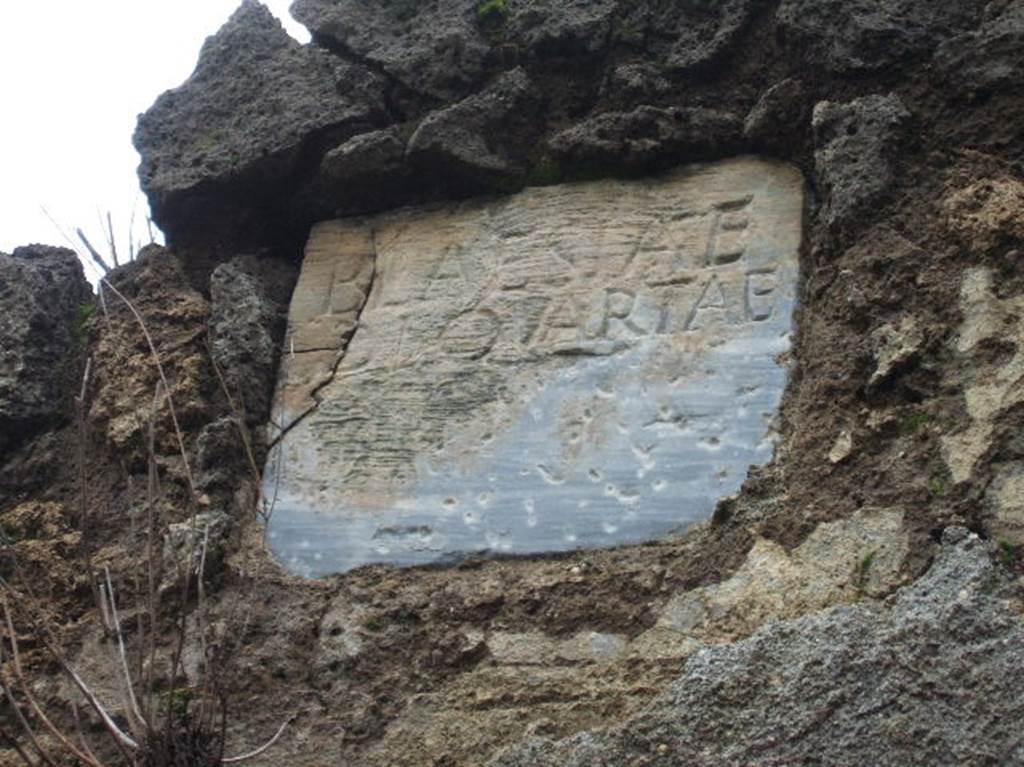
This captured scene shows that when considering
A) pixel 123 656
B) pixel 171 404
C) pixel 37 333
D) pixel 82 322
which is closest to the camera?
pixel 123 656

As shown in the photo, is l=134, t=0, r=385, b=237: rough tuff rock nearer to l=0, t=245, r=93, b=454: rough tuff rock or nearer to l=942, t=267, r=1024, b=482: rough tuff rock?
l=0, t=245, r=93, b=454: rough tuff rock

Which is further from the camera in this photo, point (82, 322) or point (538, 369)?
point (82, 322)

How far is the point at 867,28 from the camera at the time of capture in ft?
12.1

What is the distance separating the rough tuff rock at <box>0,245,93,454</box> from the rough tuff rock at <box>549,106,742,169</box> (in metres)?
1.23

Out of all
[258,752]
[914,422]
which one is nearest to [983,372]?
[914,422]

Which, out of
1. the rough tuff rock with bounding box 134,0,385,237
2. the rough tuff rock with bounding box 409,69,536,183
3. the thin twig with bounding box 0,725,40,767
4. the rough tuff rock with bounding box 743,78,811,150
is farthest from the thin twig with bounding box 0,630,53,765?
the rough tuff rock with bounding box 743,78,811,150

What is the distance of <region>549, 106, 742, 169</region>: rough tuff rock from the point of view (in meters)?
3.85

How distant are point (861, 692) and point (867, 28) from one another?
5.30ft

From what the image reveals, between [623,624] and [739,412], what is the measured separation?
542mm

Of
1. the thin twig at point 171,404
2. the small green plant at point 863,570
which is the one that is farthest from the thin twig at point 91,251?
the small green plant at point 863,570

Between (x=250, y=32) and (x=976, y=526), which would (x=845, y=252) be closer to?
(x=976, y=526)

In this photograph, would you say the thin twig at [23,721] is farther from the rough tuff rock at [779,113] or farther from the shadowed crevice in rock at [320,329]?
the rough tuff rock at [779,113]

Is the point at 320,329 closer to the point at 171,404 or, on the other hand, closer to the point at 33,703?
the point at 171,404

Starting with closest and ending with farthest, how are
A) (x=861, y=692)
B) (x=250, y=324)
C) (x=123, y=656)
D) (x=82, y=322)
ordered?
(x=861, y=692) → (x=123, y=656) → (x=250, y=324) → (x=82, y=322)
